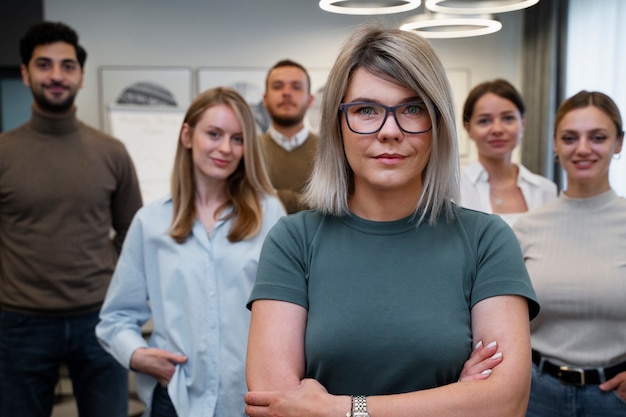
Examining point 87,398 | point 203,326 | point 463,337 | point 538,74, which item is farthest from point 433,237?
point 538,74

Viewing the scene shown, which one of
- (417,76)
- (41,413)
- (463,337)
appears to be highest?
(417,76)

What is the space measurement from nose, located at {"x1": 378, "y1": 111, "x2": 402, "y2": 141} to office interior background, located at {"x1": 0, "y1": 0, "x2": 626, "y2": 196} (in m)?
4.41

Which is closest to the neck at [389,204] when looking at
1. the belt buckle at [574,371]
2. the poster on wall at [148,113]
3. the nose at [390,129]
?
the nose at [390,129]

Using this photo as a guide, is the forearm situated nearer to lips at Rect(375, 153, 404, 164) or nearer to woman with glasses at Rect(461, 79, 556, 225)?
lips at Rect(375, 153, 404, 164)

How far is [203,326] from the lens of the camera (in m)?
1.93

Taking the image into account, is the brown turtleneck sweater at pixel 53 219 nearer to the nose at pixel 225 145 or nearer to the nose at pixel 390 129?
the nose at pixel 225 145

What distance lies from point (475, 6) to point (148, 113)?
3.96 meters

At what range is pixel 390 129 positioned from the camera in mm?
1297

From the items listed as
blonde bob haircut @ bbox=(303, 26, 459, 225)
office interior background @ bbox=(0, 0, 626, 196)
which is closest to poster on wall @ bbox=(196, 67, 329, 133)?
office interior background @ bbox=(0, 0, 626, 196)

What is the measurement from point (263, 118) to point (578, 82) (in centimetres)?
249

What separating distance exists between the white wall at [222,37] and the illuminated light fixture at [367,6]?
3.92 metres

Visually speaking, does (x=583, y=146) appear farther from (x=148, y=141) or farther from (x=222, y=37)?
(x=222, y=37)

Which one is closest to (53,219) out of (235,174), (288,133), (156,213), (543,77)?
(156,213)

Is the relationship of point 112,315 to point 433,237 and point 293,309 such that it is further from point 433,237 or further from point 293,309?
point 433,237
